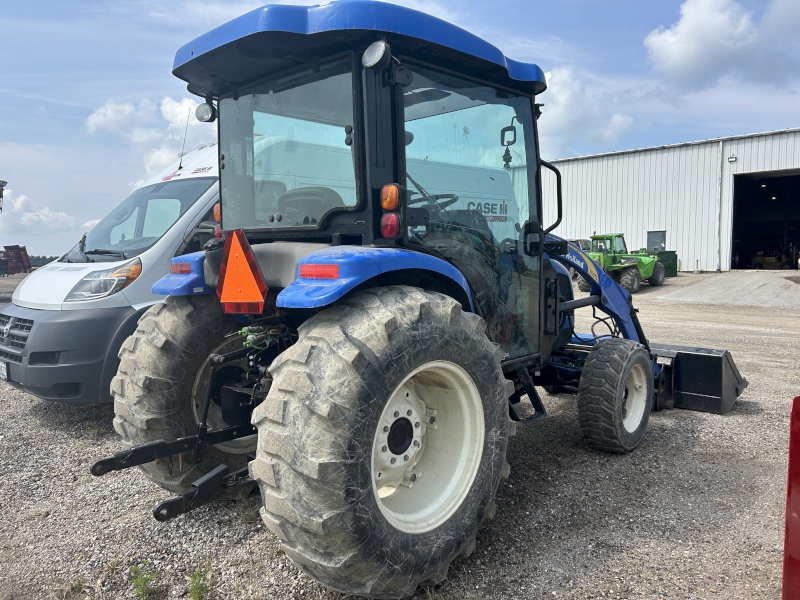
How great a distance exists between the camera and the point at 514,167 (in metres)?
3.76

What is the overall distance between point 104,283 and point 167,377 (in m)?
2.54

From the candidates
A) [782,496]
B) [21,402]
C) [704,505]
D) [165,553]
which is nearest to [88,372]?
[21,402]

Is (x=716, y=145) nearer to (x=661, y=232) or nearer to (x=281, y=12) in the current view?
(x=661, y=232)

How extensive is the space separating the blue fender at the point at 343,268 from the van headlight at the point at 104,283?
11.0ft

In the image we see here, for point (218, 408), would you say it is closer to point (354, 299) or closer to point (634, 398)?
point (354, 299)

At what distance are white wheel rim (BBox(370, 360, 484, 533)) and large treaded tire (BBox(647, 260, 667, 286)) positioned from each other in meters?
20.8

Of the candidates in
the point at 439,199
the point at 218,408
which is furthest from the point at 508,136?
the point at 218,408

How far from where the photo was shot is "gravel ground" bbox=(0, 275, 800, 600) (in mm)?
2674

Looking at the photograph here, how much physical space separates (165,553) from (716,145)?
26764 mm

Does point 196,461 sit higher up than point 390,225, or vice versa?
point 390,225

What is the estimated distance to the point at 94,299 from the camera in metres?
5.07

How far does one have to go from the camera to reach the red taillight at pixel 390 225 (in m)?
2.77

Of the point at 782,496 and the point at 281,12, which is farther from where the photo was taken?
the point at 782,496

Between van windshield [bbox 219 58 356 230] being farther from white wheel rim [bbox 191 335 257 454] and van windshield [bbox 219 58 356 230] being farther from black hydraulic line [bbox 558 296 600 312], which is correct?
black hydraulic line [bbox 558 296 600 312]
